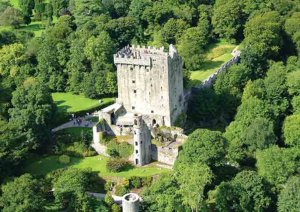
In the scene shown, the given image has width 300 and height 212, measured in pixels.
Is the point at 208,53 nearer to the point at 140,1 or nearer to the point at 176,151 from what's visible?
the point at 140,1

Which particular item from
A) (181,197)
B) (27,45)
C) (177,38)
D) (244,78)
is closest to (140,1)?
(177,38)

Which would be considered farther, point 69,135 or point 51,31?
point 51,31

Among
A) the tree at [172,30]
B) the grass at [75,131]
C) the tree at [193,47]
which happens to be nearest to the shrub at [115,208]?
the grass at [75,131]

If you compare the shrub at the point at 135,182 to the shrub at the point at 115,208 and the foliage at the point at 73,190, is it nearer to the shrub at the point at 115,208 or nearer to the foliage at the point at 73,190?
the shrub at the point at 115,208

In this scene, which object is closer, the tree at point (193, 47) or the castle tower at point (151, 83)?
the castle tower at point (151, 83)

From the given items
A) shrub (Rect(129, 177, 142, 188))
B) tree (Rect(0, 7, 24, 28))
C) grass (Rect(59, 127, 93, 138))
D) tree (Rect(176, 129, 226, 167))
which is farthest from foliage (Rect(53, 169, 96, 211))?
tree (Rect(0, 7, 24, 28))

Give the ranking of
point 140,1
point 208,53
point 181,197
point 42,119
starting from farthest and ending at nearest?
point 140,1 < point 208,53 < point 42,119 < point 181,197

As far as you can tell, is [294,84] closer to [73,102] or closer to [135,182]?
[135,182]
